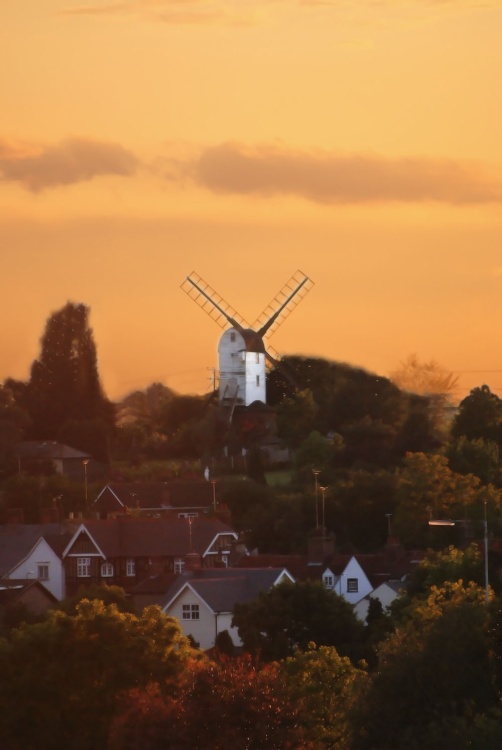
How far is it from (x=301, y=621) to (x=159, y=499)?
4296 centimetres

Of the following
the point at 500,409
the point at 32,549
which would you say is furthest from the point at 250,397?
the point at 32,549

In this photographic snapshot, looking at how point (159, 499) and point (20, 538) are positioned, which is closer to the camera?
point (20, 538)

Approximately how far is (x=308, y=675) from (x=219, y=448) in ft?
236

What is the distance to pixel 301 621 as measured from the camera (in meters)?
76.1

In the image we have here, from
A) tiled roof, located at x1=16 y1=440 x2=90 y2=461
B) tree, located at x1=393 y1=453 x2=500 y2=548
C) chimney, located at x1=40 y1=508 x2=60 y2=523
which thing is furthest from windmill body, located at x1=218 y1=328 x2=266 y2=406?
tree, located at x1=393 y1=453 x2=500 y2=548

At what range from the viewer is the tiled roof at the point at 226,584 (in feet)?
285

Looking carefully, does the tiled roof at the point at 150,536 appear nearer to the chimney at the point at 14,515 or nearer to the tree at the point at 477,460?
the chimney at the point at 14,515

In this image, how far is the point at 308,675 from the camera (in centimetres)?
6009

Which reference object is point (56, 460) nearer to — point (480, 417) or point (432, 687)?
point (480, 417)

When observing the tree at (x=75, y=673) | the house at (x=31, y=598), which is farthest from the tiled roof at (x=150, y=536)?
the tree at (x=75, y=673)

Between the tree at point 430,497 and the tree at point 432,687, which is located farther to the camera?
the tree at point 430,497

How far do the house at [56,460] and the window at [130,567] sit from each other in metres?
27.6

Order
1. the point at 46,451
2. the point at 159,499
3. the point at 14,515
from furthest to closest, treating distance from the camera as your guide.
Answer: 1. the point at 46,451
2. the point at 159,499
3. the point at 14,515

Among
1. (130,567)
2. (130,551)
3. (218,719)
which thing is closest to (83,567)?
(130,567)
